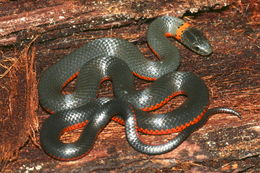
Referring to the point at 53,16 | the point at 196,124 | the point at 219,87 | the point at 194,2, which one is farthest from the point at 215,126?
the point at 53,16

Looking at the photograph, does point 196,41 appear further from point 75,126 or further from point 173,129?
point 75,126

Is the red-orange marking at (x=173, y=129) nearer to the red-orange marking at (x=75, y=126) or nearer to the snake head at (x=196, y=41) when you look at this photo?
the red-orange marking at (x=75, y=126)

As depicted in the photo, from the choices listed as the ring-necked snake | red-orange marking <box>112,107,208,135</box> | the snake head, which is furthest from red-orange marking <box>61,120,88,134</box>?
the snake head

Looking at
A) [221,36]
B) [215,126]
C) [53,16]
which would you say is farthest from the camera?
[221,36]

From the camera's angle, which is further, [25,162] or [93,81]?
[93,81]

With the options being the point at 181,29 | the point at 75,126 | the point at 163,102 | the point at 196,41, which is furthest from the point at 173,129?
the point at 181,29

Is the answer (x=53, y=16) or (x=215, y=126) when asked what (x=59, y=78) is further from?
(x=215, y=126)
